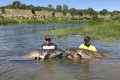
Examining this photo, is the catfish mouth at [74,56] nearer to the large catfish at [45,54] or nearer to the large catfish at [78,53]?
the large catfish at [78,53]

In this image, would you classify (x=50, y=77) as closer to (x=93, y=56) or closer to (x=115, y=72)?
(x=115, y=72)

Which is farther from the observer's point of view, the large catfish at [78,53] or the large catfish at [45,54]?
the large catfish at [78,53]

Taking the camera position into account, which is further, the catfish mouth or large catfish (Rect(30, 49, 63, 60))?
the catfish mouth

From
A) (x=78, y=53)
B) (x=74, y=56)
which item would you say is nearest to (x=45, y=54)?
(x=74, y=56)

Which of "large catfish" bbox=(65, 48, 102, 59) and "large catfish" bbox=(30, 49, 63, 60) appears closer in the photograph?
A: "large catfish" bbox=(30, 49, 63, 60)

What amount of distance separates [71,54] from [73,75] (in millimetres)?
3910

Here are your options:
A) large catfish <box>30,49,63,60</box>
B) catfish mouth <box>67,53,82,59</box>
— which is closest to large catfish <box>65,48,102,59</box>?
catfish mouth <box>67,53,82,59</box>

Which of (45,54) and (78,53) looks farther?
(78,53)

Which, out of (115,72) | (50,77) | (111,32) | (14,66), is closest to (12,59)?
(14,66)

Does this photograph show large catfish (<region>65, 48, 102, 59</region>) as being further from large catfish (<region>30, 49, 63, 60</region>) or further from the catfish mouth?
large catfish (<region>30, 49, 63, 60</region>)

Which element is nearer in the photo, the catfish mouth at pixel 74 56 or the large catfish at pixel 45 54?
the large catfish at pixel 45 54

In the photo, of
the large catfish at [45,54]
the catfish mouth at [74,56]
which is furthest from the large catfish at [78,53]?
the large catfish at [45,54]

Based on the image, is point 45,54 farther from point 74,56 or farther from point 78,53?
point 78,53

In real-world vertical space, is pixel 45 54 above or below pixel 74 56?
above
